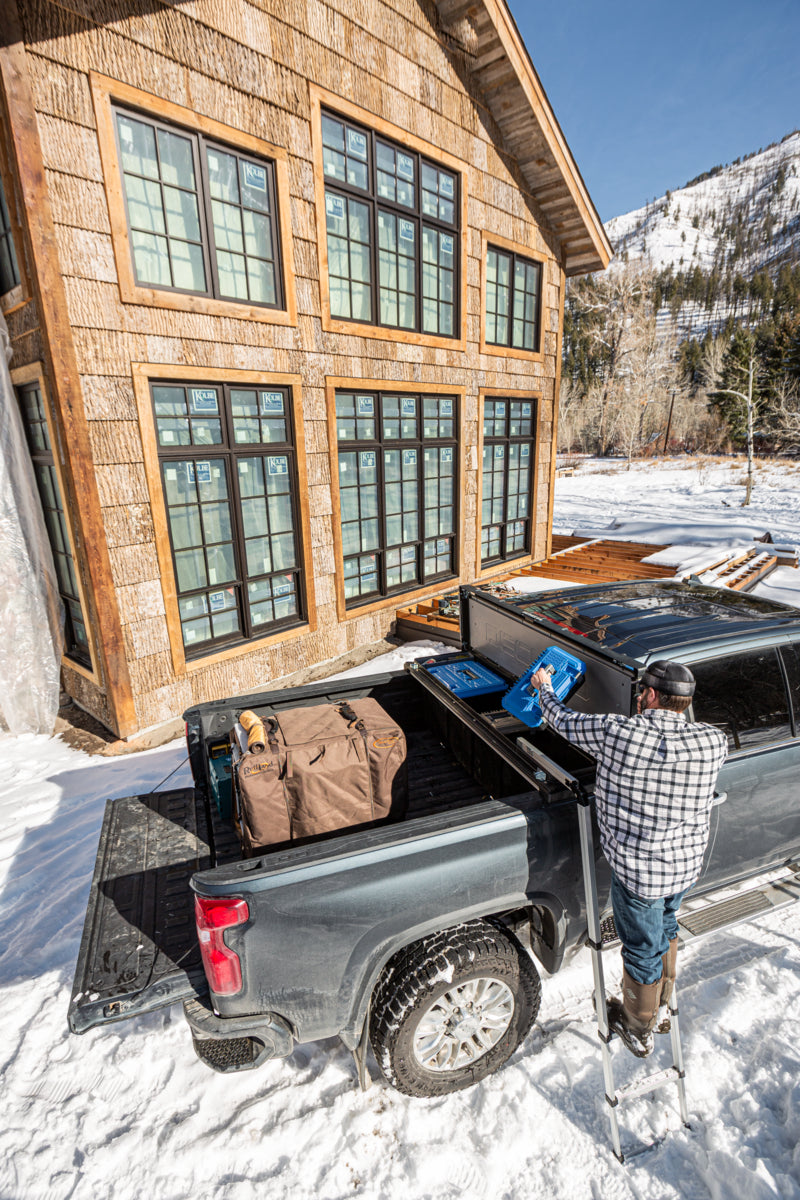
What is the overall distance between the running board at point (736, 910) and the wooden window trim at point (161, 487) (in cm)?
526

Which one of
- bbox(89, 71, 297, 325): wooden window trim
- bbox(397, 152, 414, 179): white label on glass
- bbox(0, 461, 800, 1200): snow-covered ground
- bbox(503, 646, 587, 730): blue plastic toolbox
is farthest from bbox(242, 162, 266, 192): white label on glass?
bbox(0, 461, 800, 1200): snow-covered ground

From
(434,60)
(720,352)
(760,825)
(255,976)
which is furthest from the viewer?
(720,352)

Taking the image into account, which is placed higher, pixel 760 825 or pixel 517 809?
pixel 517 809

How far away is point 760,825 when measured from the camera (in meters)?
3.36

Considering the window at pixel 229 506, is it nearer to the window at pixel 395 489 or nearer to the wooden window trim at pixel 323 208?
the window at pixel 395 489

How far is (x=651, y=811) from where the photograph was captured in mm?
2496

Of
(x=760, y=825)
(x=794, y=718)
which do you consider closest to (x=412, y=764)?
(x=760, y=825)

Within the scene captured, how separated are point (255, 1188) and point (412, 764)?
2.23 meters

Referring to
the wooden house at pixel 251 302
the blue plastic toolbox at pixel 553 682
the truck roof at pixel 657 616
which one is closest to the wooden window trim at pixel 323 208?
the wooden house at pixel 251 302

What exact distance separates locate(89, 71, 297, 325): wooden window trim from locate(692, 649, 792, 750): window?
591 cm

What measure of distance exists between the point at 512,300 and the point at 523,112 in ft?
8.71

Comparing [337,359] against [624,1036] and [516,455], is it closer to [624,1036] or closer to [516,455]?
[516,455]

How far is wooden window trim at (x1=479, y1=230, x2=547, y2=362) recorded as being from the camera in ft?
31.0

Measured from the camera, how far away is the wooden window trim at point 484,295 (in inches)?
372
